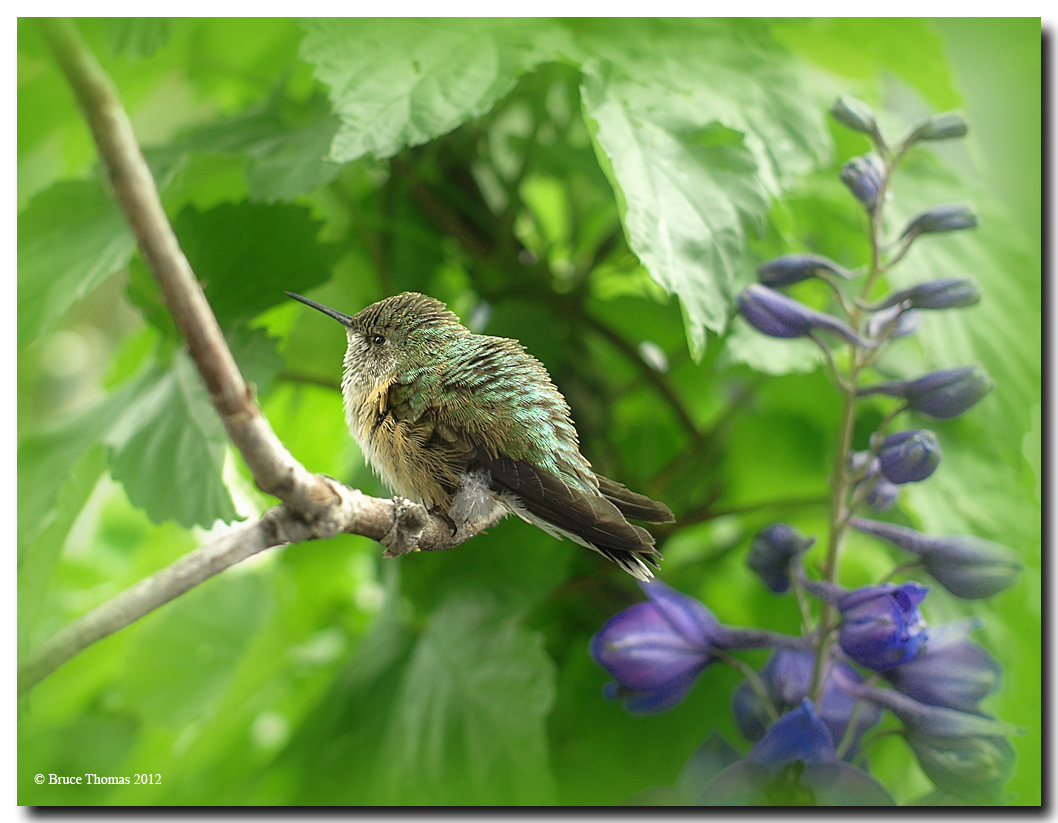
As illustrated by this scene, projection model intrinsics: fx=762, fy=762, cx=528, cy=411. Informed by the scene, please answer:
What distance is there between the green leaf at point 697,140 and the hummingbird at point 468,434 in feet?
0.25

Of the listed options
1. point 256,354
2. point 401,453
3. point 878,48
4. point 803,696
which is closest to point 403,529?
point 401,453

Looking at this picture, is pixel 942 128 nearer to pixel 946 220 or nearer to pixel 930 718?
pixel 946 220

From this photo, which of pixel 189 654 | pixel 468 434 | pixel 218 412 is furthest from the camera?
pixel 189 654

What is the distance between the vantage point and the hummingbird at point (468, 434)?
0.28m

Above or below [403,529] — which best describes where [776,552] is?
below

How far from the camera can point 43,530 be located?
0.39m

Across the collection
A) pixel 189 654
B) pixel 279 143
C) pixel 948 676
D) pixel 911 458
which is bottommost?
pixel 189 654

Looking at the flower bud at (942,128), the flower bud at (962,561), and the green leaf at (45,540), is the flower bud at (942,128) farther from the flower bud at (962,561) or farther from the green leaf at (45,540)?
the green leaf at (45,540)

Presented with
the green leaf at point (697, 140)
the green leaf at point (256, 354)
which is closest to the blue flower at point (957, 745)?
the green leaf at point (697, 140)

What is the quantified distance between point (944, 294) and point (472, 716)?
0.34 meters

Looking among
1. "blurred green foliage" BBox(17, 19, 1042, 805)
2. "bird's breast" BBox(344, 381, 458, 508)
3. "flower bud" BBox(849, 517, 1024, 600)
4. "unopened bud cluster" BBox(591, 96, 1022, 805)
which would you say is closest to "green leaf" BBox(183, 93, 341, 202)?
"blurred green foliage" BBox(17, 19, 1042, 805)

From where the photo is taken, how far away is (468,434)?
0.95 ft

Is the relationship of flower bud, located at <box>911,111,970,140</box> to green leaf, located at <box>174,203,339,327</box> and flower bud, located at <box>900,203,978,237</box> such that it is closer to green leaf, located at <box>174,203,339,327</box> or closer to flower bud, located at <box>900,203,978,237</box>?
flower bud, located at <box>900,203,978,237</box>

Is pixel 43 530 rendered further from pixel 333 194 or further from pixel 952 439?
pixel 952 439
